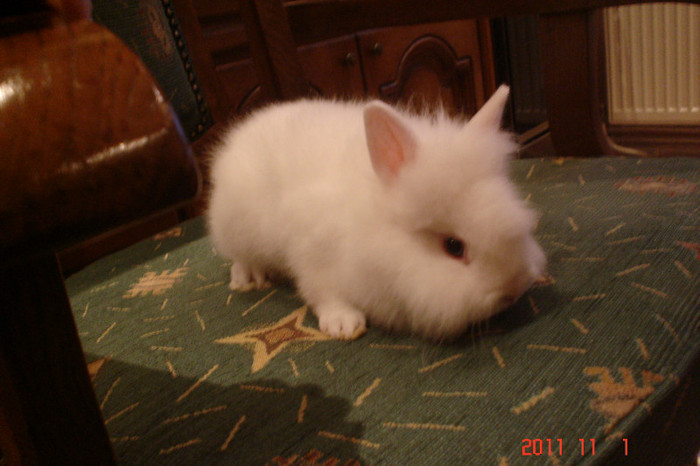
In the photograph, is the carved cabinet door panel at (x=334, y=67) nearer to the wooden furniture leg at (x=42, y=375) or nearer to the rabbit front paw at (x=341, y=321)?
the rabbit front paw at (x=341, y=321)

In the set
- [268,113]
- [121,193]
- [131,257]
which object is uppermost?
[121,193]

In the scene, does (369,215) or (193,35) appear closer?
(369,215)

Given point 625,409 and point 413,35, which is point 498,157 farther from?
point 413,35

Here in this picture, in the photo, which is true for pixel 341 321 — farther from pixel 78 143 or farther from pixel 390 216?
pixel 78 143

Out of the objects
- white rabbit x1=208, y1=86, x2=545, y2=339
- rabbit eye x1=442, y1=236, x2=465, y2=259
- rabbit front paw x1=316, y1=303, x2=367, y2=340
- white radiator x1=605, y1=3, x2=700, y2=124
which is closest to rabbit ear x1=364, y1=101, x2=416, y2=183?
white rabbit x1=208, y1=86, x2=545, y2=339

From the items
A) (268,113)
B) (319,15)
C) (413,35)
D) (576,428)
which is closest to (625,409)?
(576,428)

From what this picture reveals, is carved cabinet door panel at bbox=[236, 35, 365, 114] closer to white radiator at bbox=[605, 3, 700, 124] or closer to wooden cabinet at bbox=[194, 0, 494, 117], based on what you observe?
wooden cabinet at bbox=[194, 0, 494, 117]

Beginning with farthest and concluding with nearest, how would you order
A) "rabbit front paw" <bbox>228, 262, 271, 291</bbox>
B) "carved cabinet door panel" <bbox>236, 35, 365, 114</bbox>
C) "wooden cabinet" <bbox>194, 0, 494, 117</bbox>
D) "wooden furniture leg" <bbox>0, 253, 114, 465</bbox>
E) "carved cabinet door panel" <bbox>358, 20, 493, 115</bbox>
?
"carved cabinet door panel" <bbox>358, 20, 493, 115</bbox> < "carved cabinet door panel" <bbox>236, 35, 365, 114</bbox> < "wooden cabinet" <bbox>194, 0, 494, 117</bbox> < "rabbit front paw" <bbox>228, 262, 271, 291</bbox> < "wooden furniture leg" <bbox>0, 253, 114, 465</bbox>
